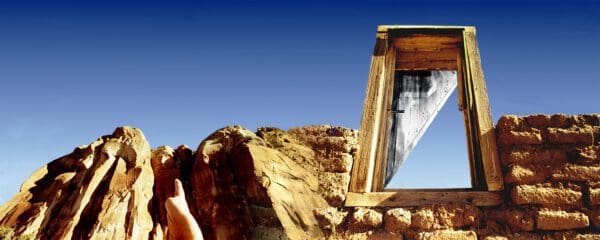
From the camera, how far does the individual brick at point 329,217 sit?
15.8ft

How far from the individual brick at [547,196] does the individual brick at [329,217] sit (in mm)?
1721

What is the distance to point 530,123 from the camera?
507cm

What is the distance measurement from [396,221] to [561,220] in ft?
5.19

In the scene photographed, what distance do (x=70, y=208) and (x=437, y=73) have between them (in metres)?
5.28

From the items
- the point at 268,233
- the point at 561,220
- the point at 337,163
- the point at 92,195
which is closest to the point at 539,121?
the point at 561,220

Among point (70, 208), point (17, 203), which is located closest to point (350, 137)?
point (70, 208)

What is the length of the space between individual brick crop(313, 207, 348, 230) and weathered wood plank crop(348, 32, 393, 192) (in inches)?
11.5

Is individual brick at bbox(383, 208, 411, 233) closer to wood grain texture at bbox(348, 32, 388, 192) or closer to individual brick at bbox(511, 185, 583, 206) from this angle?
wood grain texture at bbox(348, 32, 388, 192)

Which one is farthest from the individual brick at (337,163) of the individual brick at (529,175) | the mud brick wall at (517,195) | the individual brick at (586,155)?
the individual brick at (586,155)

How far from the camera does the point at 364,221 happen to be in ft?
15.9

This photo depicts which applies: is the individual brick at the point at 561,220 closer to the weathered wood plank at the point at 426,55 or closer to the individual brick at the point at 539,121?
the individual brick at the point at 539,121

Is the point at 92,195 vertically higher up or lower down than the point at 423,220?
higher up

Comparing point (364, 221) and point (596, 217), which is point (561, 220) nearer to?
point (596, 217)

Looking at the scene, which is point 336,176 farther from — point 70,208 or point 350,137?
point 70,208
